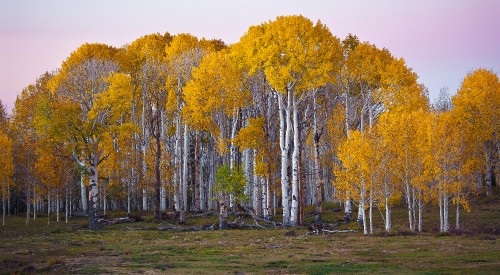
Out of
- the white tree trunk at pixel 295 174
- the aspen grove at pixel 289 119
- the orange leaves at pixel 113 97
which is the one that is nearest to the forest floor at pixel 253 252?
the white tree trunk at pixel 295 174

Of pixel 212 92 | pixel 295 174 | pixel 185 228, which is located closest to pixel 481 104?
pixel 295 174

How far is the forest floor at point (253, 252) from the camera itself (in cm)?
2414

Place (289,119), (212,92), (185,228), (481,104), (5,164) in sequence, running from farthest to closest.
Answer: (481,104)
(5,164)
(212,92)
(185,228)
(289,119)

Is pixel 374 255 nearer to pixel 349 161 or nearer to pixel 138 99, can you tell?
pixel 349 161

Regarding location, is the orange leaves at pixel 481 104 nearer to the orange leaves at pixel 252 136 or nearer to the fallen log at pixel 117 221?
the orange leaves at pixel 252 136

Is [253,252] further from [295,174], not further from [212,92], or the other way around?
[212,92]

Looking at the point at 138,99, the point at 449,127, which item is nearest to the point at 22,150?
the point at 138,99

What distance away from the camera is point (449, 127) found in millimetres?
45625

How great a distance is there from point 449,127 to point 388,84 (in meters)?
9.35

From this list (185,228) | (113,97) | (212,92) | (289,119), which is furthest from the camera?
(212,92)

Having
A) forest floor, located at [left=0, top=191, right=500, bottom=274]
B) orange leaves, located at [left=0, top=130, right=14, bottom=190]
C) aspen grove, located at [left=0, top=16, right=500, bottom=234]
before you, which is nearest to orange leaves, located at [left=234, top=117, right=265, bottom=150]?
aspen grove, located at [left=0, top=16, right=500, bottom=234]

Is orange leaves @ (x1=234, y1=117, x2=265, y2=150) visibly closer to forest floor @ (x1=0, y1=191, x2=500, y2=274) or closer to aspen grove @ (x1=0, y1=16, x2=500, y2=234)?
aspen grove @ (x1=0, y1=16, x2=500, y2=234)

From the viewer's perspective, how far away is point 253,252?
102 ft

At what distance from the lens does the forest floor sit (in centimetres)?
2414
